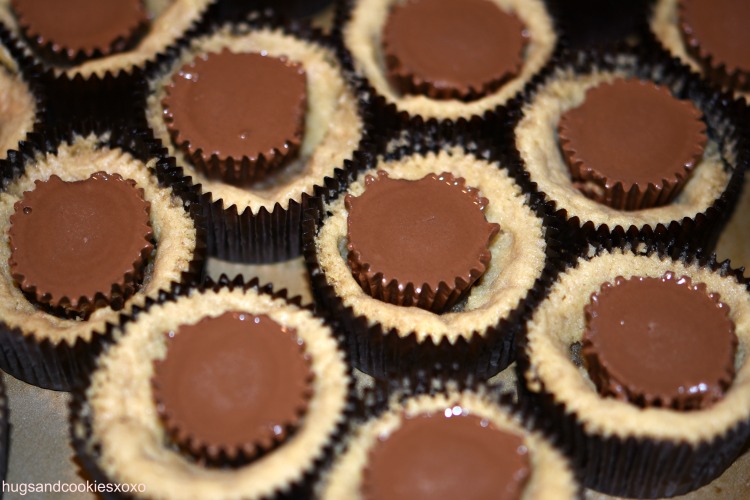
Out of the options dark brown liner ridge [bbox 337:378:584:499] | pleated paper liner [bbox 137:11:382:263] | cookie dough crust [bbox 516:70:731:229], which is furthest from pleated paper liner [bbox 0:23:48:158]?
cookie dough crust [bbox 516:70:731:229]

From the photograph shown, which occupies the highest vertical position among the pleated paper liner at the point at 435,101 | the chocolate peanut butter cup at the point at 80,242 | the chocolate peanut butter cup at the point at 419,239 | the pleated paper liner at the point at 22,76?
the pleated paper liner at the point at 435,101

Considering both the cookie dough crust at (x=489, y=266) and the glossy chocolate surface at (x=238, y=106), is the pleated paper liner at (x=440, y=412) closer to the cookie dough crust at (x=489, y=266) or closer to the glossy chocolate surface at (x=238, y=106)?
the cookie dough crust at (x=489, y=266)

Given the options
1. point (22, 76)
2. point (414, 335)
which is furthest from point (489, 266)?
point (22, 76)

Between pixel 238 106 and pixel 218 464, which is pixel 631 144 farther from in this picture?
pixel 218 464

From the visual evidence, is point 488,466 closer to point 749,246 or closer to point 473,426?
point 473,426

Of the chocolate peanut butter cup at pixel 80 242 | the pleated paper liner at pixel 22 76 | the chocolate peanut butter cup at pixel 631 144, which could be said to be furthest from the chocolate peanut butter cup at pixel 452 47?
the pleated paper liner at pixel 22 76
